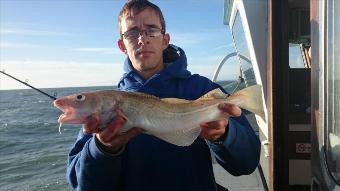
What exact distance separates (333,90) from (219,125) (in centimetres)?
92

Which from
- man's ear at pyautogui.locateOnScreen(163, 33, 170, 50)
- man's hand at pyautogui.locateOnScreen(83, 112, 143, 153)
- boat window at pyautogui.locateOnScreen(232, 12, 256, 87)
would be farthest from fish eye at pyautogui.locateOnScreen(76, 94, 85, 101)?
boat window at pyautogui.locateOnScreen(232, 12, 256, 87)

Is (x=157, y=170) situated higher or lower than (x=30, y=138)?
higher

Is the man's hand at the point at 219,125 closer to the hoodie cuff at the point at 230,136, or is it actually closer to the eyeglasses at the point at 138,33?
the hoodie cuff at the point at 230,136

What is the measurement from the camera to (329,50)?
299 centimetres

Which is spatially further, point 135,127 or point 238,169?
point 238,169

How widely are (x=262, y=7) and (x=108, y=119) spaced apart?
3.27m

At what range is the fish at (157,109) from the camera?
9.36 feet

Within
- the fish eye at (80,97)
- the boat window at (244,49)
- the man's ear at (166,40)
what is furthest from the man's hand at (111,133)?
the boat window at (244,49)

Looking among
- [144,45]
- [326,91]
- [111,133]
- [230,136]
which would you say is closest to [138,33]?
[144,45]

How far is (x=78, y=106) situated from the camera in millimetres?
2850

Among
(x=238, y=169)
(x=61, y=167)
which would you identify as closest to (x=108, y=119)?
(x=238, y=169)

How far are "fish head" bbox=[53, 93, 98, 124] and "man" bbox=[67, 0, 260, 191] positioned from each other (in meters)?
0.07

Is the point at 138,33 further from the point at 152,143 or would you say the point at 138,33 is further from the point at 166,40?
the point at 152,143

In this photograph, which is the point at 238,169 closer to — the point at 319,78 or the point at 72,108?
the point at 319,78
